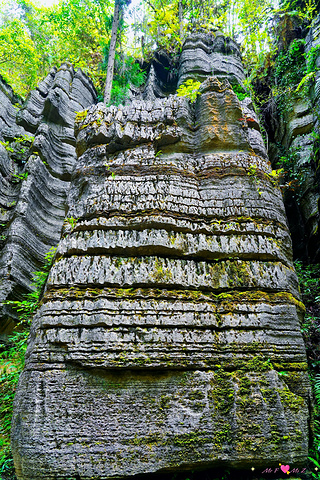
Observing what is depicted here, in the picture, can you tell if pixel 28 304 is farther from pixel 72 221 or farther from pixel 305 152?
pixel 305 152

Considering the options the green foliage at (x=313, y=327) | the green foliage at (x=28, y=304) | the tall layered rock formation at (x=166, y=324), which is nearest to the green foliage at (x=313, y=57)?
the tall layered rock formation at (x=166, y=324)

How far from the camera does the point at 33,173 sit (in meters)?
9.58

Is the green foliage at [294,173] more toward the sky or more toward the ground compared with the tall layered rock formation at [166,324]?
more toward the sky

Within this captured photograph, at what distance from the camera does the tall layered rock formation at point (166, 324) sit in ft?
10.4

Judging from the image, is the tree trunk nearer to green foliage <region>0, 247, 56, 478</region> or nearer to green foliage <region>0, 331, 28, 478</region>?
green foliage <region>0, 247, 56, 478</region>

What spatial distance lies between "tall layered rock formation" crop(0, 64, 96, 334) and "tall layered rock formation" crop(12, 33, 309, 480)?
410cm

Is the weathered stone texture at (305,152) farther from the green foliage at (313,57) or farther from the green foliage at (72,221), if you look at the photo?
the green foliage at (72,221)

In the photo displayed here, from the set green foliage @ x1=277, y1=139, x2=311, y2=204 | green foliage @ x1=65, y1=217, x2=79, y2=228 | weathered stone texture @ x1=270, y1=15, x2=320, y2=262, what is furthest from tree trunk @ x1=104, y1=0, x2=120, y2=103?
green foliage @ x1=65, y1=217, x2=79, y2=228

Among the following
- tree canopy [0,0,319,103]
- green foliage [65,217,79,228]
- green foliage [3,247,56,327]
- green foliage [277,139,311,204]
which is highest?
tree canopy [0,0,319,103]

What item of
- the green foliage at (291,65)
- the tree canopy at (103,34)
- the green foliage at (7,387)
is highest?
the tree canopy at (103,34)

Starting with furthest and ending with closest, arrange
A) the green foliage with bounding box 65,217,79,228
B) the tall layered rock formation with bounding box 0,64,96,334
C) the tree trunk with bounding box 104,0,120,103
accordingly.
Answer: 1. the tree trunk with bounding box 104,0,120,103
2. the tall layered rock formation with bounding box 0,64,96,334
3. the green foliage with bounding box 65,217,79,228

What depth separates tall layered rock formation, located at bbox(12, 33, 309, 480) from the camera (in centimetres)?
316

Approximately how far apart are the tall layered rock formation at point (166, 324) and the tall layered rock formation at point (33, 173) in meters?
4.10

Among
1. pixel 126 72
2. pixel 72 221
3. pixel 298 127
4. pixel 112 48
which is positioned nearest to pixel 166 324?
pixel 72 221
